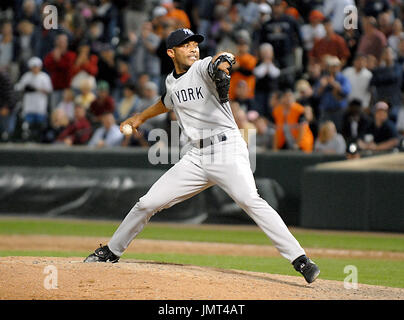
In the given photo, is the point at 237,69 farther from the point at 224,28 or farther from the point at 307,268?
the point at 307,268

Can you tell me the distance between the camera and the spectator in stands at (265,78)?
15641 mm

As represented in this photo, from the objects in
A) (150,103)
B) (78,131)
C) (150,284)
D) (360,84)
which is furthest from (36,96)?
(150,284)

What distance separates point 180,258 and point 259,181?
4636 mm

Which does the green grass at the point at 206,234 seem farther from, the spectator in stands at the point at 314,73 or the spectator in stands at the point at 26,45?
the spectator in stands at the point at 26,45

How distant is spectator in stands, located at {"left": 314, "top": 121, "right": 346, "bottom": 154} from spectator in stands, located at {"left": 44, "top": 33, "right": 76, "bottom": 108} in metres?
5.62

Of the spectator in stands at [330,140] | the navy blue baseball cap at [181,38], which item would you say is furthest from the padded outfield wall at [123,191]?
the navy blue baseball cap at [181,38]

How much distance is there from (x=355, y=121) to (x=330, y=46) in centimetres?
188

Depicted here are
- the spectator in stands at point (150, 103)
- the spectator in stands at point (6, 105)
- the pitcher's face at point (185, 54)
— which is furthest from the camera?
the spectator in stands at point (6, 105)

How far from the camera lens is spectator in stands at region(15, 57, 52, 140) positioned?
16.8 metres

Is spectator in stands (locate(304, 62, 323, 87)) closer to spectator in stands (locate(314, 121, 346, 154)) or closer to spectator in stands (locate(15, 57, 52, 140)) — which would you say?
spectator in stands (locate(314, 121, 346, 154))

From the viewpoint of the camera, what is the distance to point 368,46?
15203 mm

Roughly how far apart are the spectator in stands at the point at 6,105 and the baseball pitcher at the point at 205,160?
34.1ft
